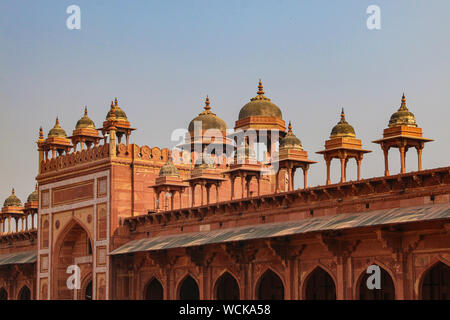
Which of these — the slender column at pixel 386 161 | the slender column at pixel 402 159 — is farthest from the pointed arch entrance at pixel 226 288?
the slender column at pixel 402 159

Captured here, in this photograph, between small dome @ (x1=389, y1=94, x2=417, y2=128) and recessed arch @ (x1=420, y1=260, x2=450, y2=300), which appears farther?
small dome @ (x1=389, y1=94, x2=417, y2=128)

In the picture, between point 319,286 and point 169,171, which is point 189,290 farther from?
point 319,286

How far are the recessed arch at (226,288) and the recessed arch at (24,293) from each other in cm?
1459

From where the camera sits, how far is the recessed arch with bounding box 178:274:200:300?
31750 millimetres

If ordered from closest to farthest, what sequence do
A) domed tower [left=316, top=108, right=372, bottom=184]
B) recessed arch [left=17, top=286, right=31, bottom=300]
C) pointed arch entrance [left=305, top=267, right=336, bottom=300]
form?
pointed arch entrance [left=305, top=267, right=336, bottom=300] → domed tower [left=316, top=108, right=372, bottom=184] → recessed arch [left=17, top=286, right=31, bottom=300]

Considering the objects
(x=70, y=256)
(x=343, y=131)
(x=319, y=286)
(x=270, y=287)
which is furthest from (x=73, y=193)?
(x=319, y=286)

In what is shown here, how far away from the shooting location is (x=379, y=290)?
983 inches

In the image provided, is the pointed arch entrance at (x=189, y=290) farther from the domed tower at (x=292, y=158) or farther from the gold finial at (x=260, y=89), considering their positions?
the gold finial at (x=260, y=89)

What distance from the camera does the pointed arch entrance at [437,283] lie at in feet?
76.5

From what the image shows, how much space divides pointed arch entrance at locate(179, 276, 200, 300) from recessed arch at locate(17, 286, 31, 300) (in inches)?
476

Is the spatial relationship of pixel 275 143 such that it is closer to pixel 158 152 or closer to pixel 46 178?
pixel 158 152

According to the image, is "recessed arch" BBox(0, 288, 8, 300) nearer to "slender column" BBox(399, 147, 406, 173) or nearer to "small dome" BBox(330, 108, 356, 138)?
"small dome" BBox(330, 108, 356, 138)

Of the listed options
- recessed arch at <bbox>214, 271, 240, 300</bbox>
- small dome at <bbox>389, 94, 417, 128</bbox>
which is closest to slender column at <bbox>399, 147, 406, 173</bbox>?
small dome at <bbox>389, 94, 417, 128</bbox>
